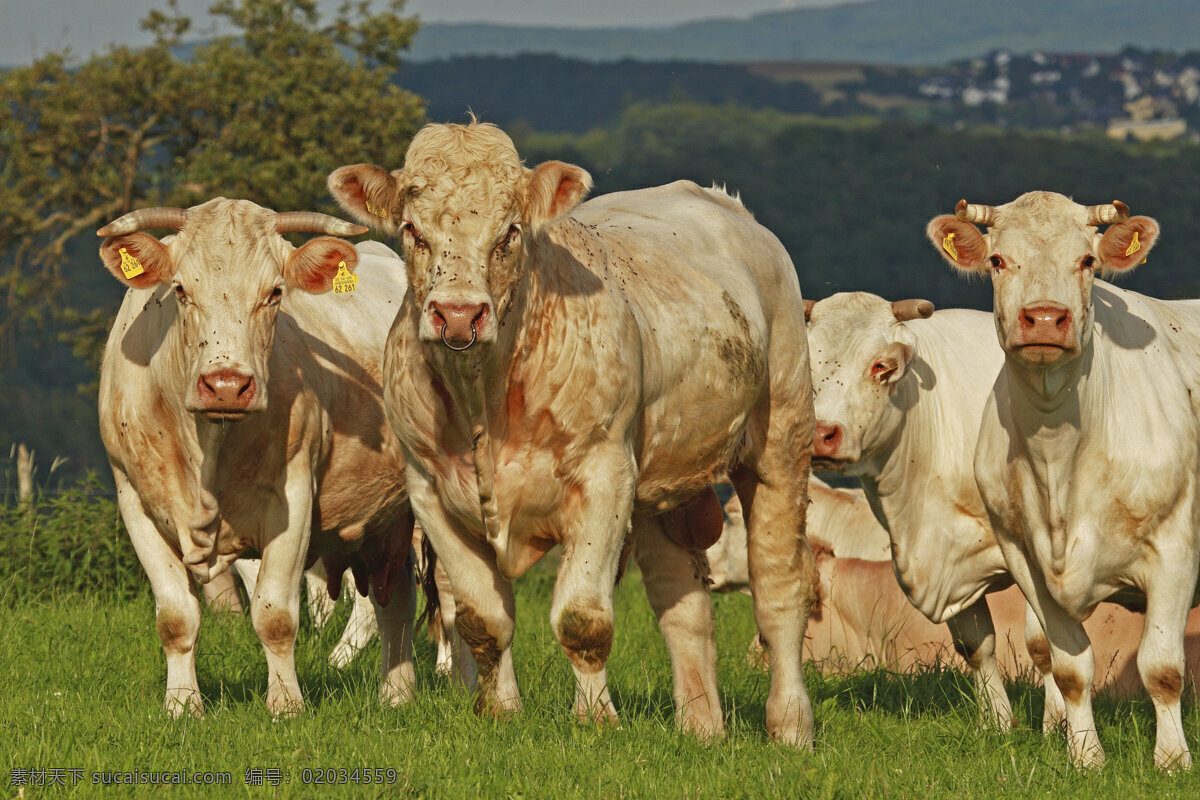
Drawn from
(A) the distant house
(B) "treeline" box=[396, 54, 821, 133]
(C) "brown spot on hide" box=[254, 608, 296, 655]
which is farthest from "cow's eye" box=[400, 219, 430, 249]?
(B) "treeline" box=[396, 54, 821, 133]

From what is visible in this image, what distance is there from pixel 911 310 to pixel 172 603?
13.6ft

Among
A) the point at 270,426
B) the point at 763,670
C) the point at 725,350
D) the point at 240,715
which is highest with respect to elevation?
the point at 725,350

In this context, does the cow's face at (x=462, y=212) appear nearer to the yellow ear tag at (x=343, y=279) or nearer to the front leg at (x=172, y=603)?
the yellow ear tag at (x=343, y=279)

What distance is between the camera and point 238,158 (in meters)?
24.6

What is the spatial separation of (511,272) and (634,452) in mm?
933

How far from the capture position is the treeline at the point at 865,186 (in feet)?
243

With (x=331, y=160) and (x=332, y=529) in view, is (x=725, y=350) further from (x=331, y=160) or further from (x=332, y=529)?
(x=331, y=160)

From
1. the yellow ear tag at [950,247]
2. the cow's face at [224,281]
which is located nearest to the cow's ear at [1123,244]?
the yellow ear tag at [950,247]

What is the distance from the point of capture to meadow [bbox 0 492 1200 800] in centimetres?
486

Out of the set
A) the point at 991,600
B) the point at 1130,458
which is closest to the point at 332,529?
the point at 1130,458

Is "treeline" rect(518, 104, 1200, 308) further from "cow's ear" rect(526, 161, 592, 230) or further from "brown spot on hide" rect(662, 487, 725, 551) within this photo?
"cow's ear" rect(526, 161, 592, 230)

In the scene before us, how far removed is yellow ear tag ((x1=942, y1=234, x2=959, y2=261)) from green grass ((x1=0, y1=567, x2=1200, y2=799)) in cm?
207

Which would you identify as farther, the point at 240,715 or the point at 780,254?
the point at 780,254

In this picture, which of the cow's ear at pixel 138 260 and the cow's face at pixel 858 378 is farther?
the cow's face at pixel 858 378
